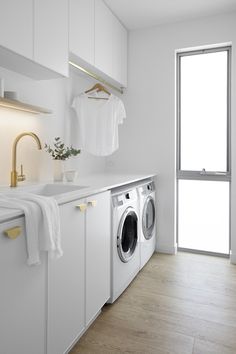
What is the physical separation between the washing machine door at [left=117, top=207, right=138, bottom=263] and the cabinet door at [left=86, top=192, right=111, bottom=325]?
17 centimetres

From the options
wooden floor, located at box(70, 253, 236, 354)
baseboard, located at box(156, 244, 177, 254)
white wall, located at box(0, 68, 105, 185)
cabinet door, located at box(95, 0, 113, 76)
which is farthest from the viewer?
baseboard, located at box(156, 244, 177, 254)

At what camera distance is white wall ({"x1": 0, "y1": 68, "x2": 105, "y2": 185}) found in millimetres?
1873

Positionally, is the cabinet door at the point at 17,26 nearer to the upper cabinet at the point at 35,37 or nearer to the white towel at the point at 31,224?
the upper cabinet at the point at 35,37

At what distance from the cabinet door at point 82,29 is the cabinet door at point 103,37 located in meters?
0.10

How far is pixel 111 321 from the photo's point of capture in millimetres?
1817

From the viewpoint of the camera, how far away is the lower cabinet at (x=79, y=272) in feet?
4.41

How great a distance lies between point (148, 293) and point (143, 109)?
202 cm

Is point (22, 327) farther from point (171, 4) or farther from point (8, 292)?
point (171, 4)

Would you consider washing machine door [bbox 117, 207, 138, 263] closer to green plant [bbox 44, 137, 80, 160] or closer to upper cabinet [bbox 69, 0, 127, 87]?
green plant [bbox 44, 137, 80, 160]

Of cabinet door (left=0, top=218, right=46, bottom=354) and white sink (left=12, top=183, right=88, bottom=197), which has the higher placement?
white sink (left=12, top=183, right=88, bottom=197)

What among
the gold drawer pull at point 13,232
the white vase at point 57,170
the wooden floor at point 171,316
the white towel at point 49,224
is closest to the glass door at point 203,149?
the wooden floor at point 171,316

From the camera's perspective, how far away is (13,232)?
1030mm

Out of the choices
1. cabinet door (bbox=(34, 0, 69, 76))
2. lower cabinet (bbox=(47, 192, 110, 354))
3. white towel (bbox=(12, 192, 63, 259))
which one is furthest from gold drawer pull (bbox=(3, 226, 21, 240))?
cabinet door (bbox=(34, 0, 69, 76))

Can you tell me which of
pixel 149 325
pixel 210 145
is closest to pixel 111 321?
pixel 149 325
